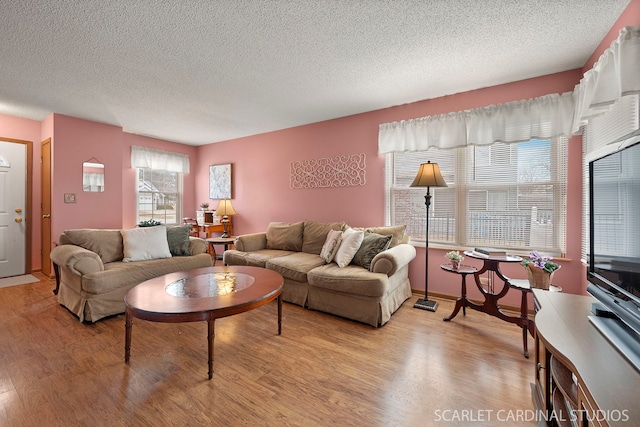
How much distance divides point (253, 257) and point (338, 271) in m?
1.19

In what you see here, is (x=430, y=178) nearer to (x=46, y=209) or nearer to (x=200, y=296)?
(x=200, y=296)

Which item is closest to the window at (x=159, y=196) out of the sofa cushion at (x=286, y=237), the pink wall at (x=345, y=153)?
the pink wall at (x=345, y=153)

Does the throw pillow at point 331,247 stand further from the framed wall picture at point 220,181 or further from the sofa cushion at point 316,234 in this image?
the framed wall picture at point 220,181

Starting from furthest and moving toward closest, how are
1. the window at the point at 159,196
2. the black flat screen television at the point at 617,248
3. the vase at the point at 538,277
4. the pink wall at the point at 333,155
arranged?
the window at the point at 159,196 < the pink wall at the point at 333,155 < the vase at the point at 538,277 < the black flat screen television at the point at 617,248

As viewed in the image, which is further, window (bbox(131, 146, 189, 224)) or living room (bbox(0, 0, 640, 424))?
window (bbox(131, 146, 189, 224))

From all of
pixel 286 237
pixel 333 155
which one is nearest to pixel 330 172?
pixel 333 155

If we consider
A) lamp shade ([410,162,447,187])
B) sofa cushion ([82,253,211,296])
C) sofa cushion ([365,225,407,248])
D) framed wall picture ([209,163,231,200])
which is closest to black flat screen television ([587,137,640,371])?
lamp shade ([410,162,447,187])

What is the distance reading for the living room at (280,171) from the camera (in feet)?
8.42

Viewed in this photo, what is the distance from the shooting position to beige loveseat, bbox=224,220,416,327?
2.47 meters

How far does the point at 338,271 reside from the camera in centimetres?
268

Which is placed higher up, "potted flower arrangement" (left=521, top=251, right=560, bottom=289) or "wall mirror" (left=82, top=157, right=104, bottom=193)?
"wall mirror" (left=82, top=157, right=104, bottom=193)

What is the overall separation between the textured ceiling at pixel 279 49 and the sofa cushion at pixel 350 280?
189cm

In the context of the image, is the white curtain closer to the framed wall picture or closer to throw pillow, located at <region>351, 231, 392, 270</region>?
the framed wall picture

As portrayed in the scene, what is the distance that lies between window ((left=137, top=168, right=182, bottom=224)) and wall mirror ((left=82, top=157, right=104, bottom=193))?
80 centimetres
